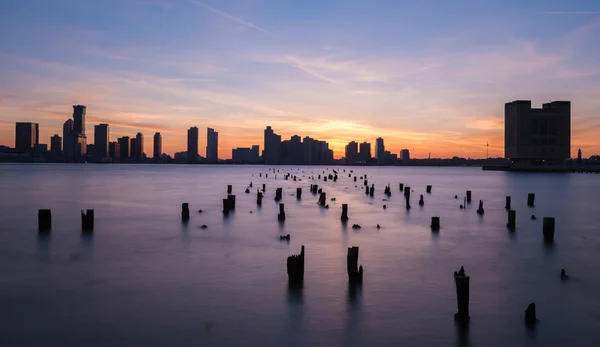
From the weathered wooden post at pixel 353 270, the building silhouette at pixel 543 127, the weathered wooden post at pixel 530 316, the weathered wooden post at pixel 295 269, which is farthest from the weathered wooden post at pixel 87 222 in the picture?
the building silhouette at pixel 543 127

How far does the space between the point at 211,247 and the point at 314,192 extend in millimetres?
42228

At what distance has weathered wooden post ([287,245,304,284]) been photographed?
60.8ft

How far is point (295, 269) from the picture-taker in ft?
61.3

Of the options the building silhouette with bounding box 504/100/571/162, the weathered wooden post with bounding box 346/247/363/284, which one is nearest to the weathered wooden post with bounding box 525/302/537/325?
the weathered wooden post with bounding box 346/247/363/284

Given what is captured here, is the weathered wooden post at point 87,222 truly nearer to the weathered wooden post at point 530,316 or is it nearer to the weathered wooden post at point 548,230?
the weathered wooden post at point 530,316

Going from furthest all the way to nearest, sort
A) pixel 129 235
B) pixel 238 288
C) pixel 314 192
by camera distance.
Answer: pixel 314 192, pixel 129 235, pixel 238 288

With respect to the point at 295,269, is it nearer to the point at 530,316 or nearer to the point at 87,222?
the point at 530,316

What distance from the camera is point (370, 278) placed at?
770 inches

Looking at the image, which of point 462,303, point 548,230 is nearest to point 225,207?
point 548,230

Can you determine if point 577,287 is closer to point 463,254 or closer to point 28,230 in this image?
point 463,254

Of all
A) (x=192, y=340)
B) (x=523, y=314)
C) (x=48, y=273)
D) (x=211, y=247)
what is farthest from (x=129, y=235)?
(x=523, y=314)

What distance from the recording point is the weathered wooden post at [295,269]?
60.8ft

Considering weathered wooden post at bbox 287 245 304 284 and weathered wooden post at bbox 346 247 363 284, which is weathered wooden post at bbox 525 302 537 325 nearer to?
weathered wooden post at bbox 346 247 363 284

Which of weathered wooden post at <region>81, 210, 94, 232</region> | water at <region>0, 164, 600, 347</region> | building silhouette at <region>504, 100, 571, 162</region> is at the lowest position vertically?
water at <region>0, 164, 600, 347</region>
